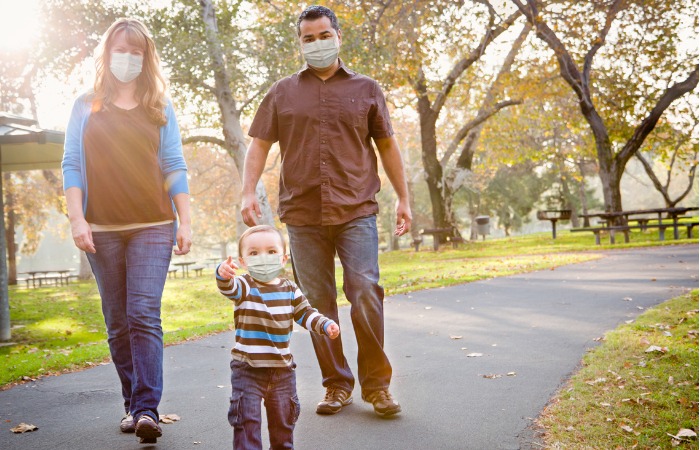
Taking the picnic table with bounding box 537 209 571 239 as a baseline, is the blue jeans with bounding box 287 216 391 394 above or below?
below

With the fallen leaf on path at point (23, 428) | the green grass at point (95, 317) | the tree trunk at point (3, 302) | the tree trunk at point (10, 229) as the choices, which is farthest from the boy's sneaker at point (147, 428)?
the tree trunk at point (10, 229)

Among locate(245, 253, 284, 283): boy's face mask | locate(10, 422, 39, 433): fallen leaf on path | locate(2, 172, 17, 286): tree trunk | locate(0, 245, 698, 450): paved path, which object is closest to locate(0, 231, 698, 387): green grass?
locate(0, 245, 698, 450): paved path

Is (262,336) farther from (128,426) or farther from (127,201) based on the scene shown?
(128,426)

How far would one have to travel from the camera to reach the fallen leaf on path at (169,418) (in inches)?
160

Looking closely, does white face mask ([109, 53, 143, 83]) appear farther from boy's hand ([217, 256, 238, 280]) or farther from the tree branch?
the tree branch

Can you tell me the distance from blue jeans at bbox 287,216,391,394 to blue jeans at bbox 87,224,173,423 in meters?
0.85

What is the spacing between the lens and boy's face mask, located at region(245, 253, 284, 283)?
10.0 feet

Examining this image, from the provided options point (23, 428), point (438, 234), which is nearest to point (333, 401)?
point (23, 428)

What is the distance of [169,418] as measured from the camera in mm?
4117

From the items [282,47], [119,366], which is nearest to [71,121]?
[119,366]

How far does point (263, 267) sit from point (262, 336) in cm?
31

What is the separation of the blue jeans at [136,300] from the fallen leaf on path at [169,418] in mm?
376

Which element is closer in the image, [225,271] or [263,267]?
[225,271]

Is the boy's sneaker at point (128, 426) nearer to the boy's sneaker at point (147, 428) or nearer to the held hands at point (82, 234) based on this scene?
the boy's sneaker at point (147, 428)
